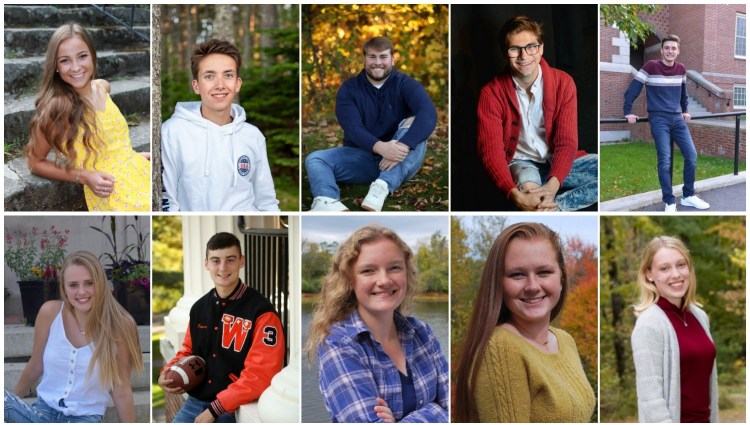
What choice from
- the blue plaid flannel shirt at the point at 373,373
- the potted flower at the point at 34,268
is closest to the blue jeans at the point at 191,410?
the blue plaid flannel shirt at the point at 373,373

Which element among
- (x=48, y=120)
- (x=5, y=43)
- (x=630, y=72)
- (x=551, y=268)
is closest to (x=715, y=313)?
(x=551, y=268)

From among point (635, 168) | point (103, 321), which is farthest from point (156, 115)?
point (635, 168)

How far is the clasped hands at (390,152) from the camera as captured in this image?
4938mm

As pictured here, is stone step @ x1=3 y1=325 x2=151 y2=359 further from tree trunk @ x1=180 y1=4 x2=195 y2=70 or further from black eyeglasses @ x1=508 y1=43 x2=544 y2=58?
black eyeglasses @ x1=508 y1=43 x2=544 y2=58

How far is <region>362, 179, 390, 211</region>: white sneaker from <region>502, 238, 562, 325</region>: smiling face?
744 millimetres

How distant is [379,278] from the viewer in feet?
15.7

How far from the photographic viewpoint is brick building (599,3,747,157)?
5.07m

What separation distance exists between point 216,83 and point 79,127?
2.59 feet

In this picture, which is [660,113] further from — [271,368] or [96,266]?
[96,266]

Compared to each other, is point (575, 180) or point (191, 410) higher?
point (575, 180)

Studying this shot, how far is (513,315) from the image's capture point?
4.82 metres

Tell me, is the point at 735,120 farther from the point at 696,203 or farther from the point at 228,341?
the point at 228,341

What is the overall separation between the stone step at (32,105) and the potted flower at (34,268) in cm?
57

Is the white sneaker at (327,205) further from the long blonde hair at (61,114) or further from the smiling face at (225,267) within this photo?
the long blonde hair at (61,114)
